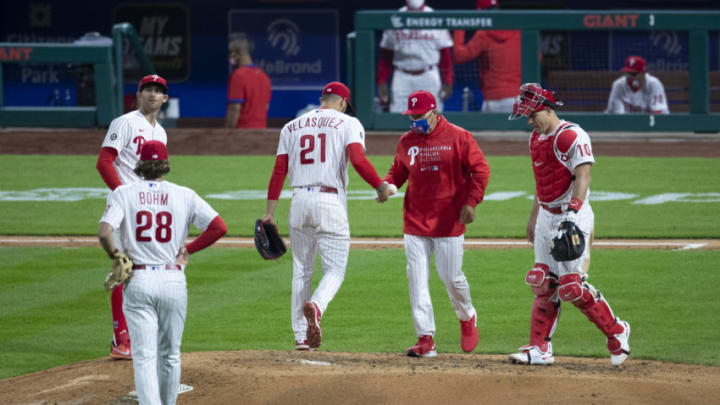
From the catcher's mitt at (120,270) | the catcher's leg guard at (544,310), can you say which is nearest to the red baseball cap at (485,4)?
the catcher's leg guard at (544,310)

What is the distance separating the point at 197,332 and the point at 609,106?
1183 centimetres

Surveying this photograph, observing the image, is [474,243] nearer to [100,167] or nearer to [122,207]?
[100,167]

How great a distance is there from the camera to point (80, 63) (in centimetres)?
2017

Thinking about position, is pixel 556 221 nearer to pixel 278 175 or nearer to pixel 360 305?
pixel 278 175

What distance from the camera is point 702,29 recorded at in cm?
1847

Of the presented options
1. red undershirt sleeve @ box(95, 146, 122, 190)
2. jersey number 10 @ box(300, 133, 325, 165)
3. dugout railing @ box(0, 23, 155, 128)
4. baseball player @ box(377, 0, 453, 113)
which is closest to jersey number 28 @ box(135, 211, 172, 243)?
red undershirt sleeve @ box(95, 146, 122, 190)

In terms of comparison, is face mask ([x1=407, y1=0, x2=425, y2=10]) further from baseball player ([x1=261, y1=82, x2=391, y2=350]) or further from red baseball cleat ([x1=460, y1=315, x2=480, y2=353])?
red baseball cleat ([x1=460, y1=315, x2=480, y2=353])

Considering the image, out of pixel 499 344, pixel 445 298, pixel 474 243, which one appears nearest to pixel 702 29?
pixel 474 243

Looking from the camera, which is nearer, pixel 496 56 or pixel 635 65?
pixel 635 65

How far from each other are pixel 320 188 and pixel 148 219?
1943 mm

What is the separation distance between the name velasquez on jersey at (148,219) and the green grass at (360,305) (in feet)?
7.36

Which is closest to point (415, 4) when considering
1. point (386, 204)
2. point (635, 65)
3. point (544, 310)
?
point (635, 65)

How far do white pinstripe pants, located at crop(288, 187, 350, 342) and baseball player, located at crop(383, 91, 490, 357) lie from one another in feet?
1.52

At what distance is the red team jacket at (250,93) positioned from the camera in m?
17.2
